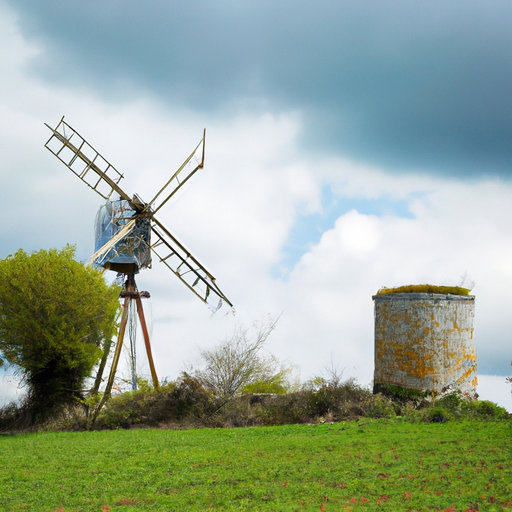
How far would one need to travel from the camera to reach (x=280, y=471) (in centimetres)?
1061

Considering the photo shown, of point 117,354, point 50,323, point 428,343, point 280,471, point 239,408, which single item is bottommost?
point 280,471

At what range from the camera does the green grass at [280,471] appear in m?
8.74

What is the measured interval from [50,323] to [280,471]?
12.1 metres

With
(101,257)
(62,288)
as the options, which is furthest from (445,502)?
(101,257)

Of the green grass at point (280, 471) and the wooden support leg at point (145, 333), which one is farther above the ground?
the wooden support leg at point (145, 333)

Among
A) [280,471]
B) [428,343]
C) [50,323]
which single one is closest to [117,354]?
[50,323]

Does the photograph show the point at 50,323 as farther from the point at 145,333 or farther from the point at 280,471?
the point at 280,471

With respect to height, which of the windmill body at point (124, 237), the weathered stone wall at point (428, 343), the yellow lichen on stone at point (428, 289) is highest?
the windmill body at point (124, 237)

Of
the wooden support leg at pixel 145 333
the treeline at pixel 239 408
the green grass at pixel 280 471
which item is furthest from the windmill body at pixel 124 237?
the green grass at pixel 280 471

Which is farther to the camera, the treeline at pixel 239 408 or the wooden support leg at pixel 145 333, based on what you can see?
the wooden support leg at pixel 145 333

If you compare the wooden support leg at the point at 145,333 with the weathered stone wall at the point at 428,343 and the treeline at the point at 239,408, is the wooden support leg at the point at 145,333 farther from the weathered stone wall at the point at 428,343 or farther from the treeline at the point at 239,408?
the weathered stone wall at the point at 428,343

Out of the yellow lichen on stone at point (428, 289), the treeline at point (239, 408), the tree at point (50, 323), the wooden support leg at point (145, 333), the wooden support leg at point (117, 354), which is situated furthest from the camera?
the wooden support leg at point (145, 333)

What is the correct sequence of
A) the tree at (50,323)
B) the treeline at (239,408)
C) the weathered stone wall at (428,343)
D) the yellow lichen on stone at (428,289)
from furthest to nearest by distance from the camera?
the tree at (50,323) → the yellow lichen on stone at (428,289) → the weathered stone wall at (428,343) → the treeline at (239,408)

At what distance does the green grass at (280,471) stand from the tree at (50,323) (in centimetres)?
512
